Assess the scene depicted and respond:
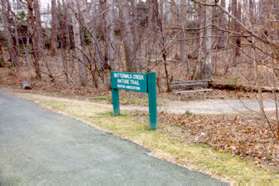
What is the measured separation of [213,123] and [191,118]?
62cm

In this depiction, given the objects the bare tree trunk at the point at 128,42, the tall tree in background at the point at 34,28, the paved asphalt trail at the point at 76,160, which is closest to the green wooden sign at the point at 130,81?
the paved asphalt trail at the point at 76,160

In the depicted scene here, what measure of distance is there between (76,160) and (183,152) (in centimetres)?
158

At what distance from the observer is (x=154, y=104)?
22.7 ft

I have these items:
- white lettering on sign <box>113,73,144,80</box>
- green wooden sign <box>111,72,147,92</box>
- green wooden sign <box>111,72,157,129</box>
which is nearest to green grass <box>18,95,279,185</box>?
green wooden sign <box>111,72,157,129</box>

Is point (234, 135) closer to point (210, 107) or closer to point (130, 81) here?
point (130, 81)

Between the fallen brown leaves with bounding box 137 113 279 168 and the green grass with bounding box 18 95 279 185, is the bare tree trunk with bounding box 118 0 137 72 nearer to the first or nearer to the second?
the fallen brown leaves with bounding box 137 113 279 168

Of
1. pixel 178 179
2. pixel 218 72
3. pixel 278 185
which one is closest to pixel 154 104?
pixel 178 179

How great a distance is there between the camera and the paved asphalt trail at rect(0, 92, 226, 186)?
170 inches

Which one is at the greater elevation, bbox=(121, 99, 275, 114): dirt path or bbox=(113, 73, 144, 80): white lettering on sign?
bbox=(113, 73, 144, 80): white lettering on sign

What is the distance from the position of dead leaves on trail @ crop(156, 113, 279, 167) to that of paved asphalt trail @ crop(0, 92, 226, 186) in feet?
3.99

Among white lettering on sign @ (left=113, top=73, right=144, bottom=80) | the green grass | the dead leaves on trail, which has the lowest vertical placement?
the dead leaves on trail

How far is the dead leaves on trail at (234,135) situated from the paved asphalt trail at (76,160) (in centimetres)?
122

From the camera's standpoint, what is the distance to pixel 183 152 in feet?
17.6

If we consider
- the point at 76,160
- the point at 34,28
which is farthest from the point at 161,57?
the point at 76,160
